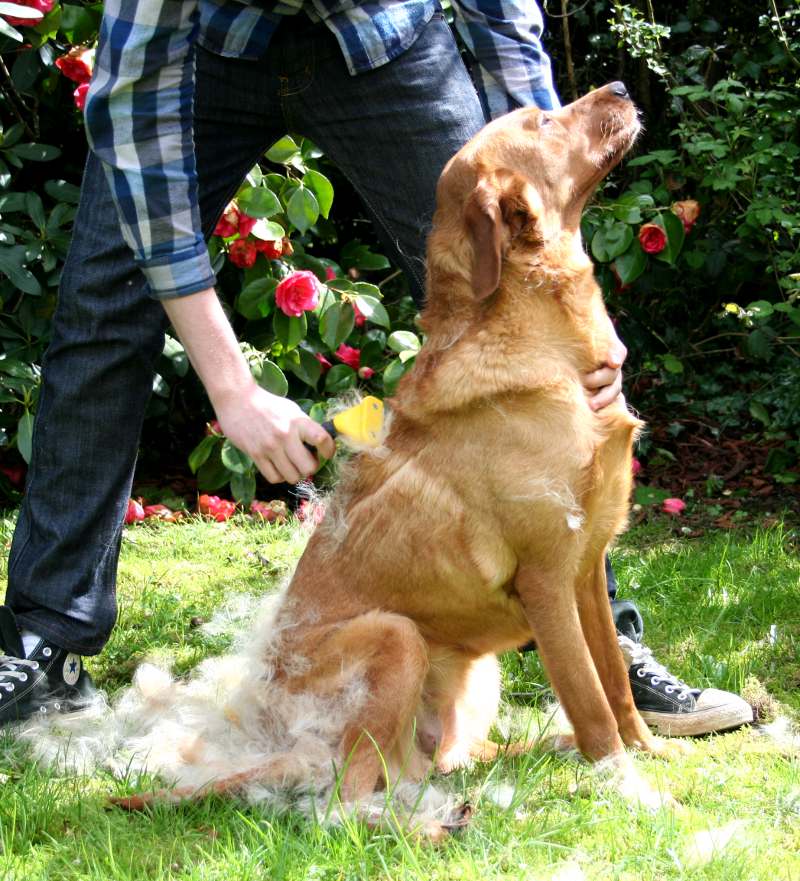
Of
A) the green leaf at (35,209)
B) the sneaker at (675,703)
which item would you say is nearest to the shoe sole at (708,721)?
the sneaker at (675,703)

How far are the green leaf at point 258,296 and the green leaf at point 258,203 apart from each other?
0.38m

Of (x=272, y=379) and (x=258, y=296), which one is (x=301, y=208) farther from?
(x=272, y=379)

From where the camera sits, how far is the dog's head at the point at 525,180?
2926mm

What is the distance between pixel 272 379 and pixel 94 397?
175 centimetres

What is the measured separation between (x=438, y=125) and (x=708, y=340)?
3458mm

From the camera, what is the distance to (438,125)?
10.7 ft

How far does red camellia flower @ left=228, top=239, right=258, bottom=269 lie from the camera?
5.07 meters

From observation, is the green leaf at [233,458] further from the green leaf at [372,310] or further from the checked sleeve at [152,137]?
the checked sleeve at [152,137]

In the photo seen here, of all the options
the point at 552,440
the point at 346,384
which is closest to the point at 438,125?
the point at 552,440

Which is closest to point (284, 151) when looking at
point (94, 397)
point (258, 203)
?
point (258, 203)

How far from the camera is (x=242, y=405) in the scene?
8.72ft

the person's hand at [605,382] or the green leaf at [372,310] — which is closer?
the person's hand at [605,382]

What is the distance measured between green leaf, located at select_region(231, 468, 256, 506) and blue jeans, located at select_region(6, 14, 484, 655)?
179 cm

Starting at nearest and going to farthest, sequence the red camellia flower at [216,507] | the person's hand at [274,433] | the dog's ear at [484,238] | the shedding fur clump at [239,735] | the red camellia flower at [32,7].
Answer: the person's hand at [274,433] → the shedding fur clump at [239,735] → the dog's ear at [484,238] → the red camellia flower at [32,7] → the red camellia flower at [216,507]
